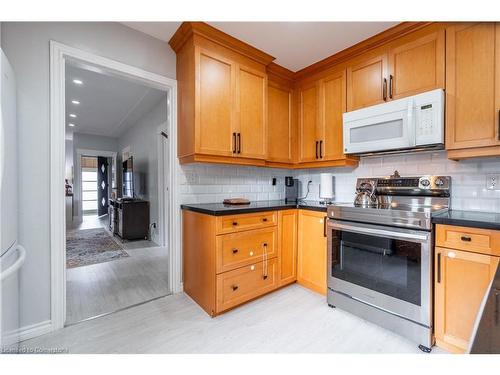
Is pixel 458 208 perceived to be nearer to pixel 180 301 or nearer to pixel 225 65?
pixel 225 65

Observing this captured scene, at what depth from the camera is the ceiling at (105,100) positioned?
Answer: 3330 millimetres

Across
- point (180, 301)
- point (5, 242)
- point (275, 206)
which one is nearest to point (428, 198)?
point (275, 206)

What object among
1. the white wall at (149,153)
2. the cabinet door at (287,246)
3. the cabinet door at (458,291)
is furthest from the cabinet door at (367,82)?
the white wall at (149,153)

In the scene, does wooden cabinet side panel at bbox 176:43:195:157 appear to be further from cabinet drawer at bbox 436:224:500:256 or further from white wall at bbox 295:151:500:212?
cabinet drawer at bbox 436:224:500:256

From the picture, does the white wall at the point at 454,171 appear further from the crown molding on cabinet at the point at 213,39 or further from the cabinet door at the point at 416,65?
the crown molding on cabinet at the point at 213,39

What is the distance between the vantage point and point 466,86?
1697 millimetres

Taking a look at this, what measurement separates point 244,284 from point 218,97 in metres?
1.74

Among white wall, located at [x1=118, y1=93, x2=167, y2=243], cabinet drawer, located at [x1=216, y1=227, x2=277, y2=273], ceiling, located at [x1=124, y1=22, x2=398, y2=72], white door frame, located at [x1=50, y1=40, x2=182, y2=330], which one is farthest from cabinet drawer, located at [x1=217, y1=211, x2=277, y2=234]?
white wall, located at [x1=118, y1=93, x2=167, y2=243]

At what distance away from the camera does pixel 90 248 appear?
13.4ft

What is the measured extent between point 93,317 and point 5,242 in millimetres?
1059

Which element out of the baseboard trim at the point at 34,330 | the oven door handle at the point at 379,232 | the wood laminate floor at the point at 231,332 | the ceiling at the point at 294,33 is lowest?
the wood laminate floor at the point at 231,332

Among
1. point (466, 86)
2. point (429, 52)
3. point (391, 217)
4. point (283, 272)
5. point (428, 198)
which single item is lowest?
point (283, 272)

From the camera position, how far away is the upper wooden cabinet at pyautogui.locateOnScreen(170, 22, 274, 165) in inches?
82.7

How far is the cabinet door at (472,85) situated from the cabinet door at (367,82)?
464mm
